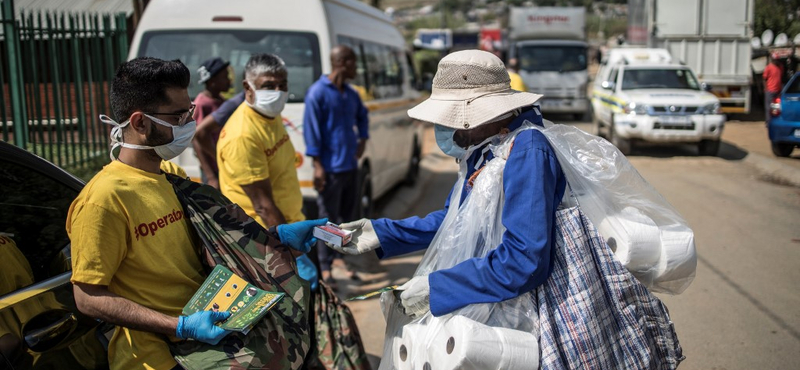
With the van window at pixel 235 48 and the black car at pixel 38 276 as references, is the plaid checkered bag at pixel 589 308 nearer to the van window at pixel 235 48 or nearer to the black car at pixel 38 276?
the black car at pixel 38 276

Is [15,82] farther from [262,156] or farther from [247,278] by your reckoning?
[247,278]

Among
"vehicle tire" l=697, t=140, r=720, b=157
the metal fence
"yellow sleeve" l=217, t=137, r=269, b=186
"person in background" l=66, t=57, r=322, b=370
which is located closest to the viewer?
"person in background" l=66, t=57, r=322, b=370

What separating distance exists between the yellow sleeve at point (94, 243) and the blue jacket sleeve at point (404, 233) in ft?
3.32

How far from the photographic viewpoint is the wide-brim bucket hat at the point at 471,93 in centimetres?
242

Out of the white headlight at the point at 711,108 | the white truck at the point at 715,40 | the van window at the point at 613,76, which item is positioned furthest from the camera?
the white truck at the point at 715,40

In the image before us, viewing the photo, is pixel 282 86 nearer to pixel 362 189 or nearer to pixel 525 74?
pixel 362 189

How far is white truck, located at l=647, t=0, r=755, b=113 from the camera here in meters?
18.4

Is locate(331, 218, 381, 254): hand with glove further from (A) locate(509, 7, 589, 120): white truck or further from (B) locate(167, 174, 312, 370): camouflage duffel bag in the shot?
(A) locate(509, 7, 589, 120): white truck

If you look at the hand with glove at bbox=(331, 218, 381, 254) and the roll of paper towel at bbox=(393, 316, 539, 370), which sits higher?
the hand with glove at bbox=(331, 218, 381, 254)

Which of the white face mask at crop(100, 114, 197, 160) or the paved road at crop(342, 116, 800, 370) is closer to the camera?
Result: the white face mask at crop(100, 114, 197, 160)

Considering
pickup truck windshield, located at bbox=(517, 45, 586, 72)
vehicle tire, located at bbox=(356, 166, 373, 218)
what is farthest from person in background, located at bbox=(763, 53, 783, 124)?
vehicle tire, located at bbox=(356, 166, 373, 218)

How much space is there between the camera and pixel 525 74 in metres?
20.8

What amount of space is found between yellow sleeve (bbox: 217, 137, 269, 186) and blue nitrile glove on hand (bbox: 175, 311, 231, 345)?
1913 mm

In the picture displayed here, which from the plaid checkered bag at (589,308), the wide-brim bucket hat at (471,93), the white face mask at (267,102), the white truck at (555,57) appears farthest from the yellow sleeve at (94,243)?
the white truck at (555,57)
